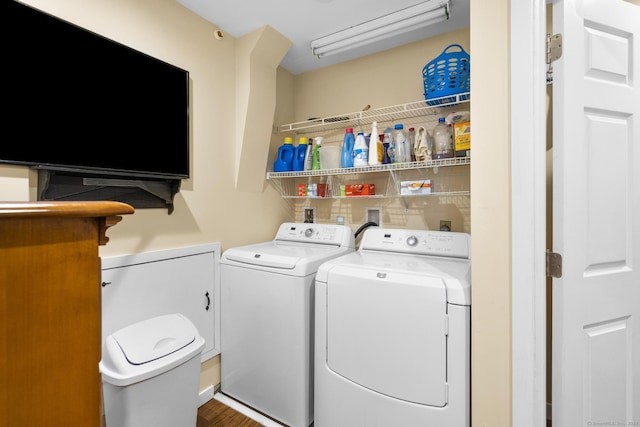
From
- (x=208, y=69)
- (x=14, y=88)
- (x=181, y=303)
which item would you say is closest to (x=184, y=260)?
(x=181, y=303)

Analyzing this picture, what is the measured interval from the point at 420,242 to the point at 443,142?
0.67 metres

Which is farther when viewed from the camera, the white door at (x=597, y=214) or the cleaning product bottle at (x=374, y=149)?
the cleaning product bottle at (x=374, y=149)

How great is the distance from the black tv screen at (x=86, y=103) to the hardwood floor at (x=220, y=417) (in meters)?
1.51

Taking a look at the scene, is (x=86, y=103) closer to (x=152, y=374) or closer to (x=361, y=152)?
(x=152, y=374)

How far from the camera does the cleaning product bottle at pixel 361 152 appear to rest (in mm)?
2045

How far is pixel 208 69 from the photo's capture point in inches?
77.5

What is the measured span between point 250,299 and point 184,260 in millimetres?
484

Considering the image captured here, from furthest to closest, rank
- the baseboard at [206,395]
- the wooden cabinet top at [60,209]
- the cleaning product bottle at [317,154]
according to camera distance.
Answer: the cleaning product bottle at [317,154] → the baseboard at [206,395] → the wooden cabinet top at [60,209]

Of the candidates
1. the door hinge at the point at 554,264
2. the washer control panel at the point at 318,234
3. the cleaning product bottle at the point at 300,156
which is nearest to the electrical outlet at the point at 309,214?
the washer control panel at the point at 318,234

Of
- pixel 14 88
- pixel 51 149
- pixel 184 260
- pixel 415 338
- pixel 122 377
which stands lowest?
pixel 122 377

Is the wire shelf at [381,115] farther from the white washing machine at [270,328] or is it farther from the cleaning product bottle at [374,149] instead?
the white washing machine at [270,328]

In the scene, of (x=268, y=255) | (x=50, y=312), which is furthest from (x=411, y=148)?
(x=50, y=312)

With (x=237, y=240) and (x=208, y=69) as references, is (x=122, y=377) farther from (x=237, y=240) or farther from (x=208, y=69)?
(x=208, y=69)

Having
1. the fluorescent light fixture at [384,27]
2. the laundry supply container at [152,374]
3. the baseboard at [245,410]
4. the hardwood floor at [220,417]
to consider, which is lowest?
the hardwood floor at [220,417]
